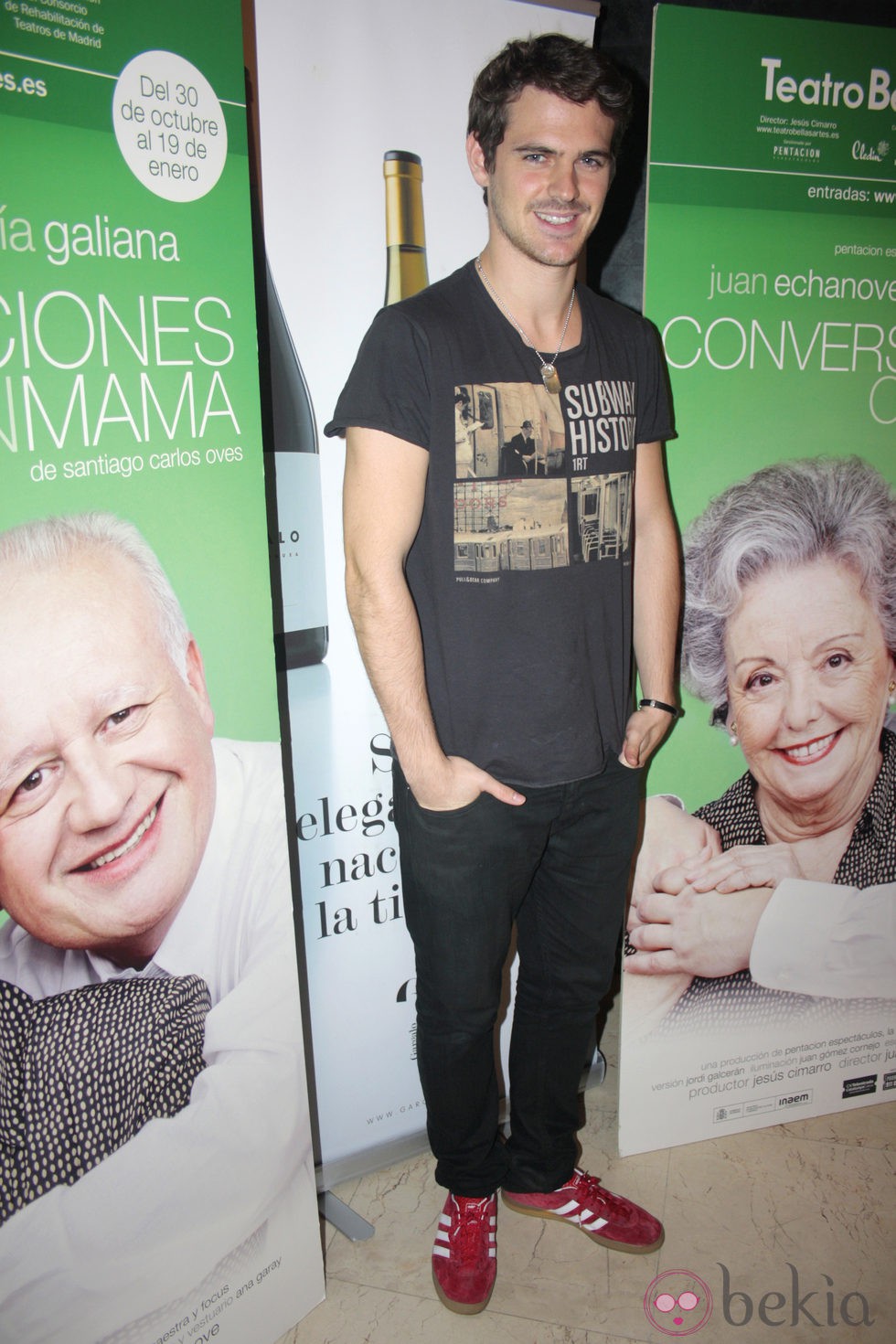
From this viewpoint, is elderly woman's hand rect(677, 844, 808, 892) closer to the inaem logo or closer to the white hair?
the inaem logo

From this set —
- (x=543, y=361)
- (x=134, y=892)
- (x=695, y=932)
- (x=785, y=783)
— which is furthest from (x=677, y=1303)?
(x=543, y=361)

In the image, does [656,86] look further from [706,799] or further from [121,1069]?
[121,1069]

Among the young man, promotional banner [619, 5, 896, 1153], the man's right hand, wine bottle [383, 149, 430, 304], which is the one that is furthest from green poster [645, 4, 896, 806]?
the man's right hand

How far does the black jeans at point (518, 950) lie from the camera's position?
152cm

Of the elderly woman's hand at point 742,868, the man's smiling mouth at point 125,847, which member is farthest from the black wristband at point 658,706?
the man's smiling mouth at point 125,847

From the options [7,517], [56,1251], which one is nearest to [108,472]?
[7,517]

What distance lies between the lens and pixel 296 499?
1.60 metres

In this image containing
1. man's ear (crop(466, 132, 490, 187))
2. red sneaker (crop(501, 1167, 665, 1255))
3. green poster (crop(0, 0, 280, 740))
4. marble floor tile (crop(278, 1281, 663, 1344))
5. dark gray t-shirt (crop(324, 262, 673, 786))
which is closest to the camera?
green poster (crop(0, 0, 280, 740))

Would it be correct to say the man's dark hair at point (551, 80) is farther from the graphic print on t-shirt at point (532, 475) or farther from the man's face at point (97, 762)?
the man's face at point (97, 762)

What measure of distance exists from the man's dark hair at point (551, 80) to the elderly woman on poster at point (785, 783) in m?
0.68

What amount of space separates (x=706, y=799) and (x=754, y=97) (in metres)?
1.21

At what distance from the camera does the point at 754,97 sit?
1659 millimetres

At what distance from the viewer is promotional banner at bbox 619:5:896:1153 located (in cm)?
167

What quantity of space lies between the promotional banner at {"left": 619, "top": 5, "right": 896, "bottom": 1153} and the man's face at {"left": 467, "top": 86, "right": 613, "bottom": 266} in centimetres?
25
